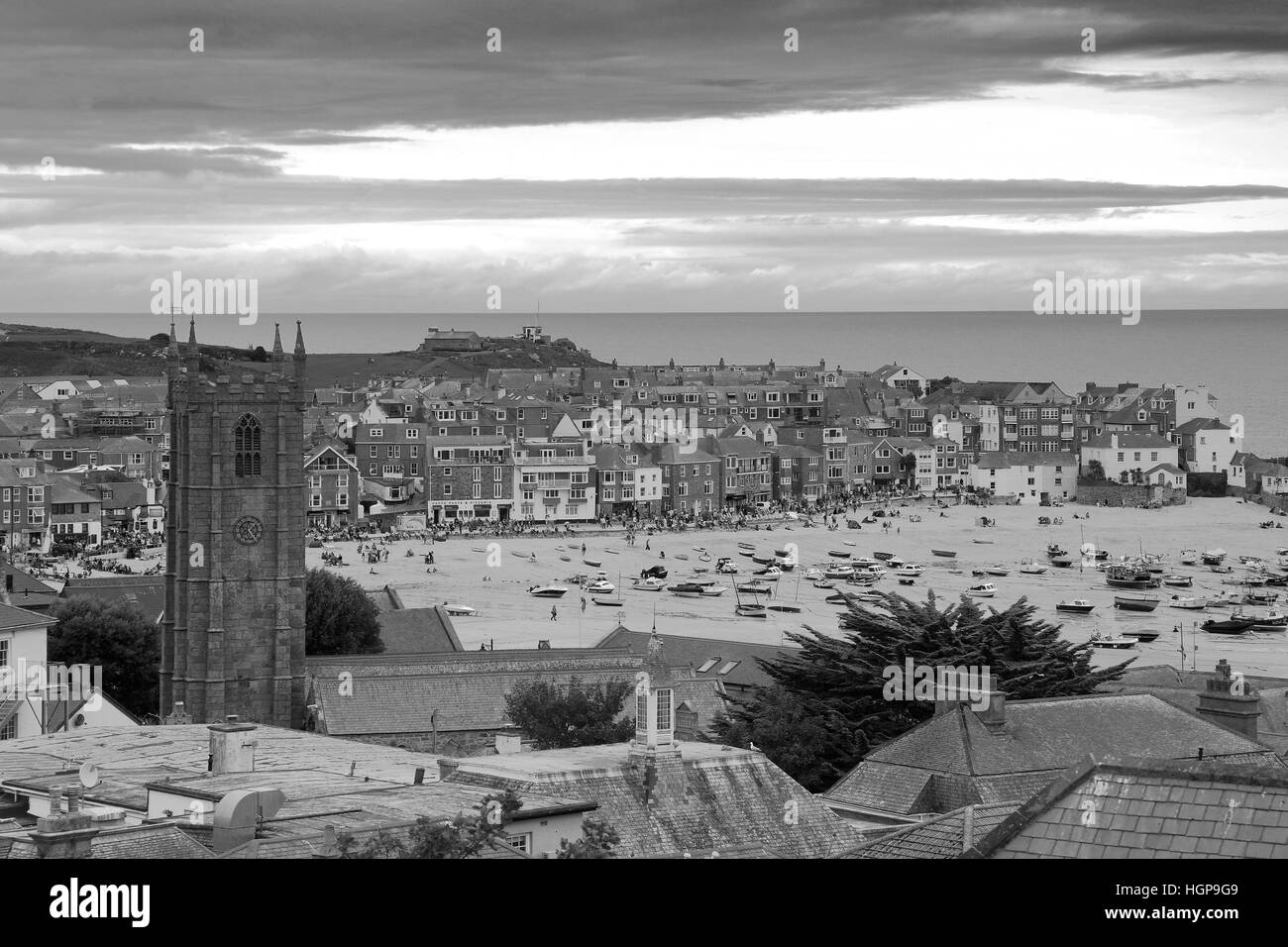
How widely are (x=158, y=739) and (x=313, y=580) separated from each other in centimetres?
2694

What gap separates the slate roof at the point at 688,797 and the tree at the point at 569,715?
12589mm

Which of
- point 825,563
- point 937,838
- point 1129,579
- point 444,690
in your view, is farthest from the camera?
point 825,563

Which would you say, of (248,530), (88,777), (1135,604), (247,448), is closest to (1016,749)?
(88,777)

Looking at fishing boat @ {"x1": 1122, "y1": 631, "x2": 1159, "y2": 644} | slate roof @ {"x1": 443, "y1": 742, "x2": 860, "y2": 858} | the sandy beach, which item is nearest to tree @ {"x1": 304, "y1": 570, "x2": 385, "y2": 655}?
the sandy beach

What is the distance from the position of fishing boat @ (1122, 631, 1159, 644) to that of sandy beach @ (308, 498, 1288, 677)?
1.19 ft

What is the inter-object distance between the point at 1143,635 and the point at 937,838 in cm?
6213

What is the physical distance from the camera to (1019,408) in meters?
170

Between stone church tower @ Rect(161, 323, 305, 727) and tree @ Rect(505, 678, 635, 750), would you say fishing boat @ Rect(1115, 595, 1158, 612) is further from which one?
tree @ Rect(505, 678, 635, 750)

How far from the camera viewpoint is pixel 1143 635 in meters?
80.9

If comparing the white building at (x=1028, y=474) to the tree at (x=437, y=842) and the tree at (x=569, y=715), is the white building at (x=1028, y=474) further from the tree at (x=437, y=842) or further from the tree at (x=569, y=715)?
the tree at (x=437, y=842)

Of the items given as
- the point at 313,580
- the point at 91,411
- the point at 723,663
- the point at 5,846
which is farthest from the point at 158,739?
the point at 91,411

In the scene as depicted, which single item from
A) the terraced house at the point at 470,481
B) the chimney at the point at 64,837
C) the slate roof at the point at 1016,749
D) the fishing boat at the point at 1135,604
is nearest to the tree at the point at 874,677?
the slate roof at the point at 1016,749

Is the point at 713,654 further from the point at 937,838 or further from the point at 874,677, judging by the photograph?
the point at 937,838
